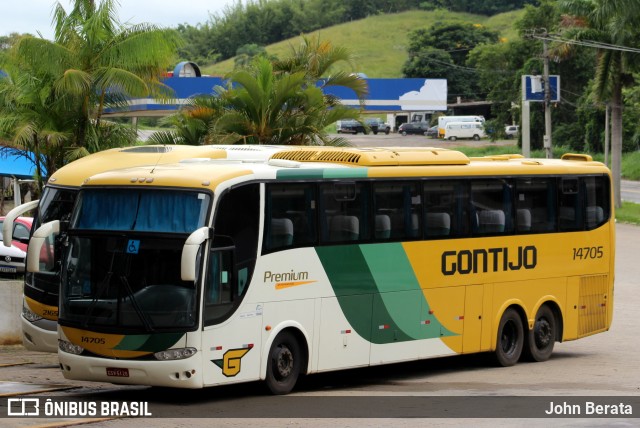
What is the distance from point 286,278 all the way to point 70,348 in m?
2.97

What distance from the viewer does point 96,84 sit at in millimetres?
23703

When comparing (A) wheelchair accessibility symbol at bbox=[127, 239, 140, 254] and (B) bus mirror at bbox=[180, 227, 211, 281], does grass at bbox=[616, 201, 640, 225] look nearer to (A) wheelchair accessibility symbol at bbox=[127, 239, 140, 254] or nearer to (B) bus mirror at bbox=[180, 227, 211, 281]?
(A) wheelchair accessibility symbol at bbox=[127, 239, 140, 254]

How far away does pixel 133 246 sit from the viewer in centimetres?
1397

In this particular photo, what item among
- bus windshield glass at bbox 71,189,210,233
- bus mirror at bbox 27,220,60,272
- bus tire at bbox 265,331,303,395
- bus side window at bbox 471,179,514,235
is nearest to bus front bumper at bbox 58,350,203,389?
bus tire at bbox 265,331,303,395

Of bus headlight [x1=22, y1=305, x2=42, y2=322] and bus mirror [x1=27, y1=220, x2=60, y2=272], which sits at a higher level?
bus mirror [x1=27, y1=220, x2=60, y2=272]

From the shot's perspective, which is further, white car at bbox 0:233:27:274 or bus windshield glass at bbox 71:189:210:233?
white car at bbox 0:233:27:274

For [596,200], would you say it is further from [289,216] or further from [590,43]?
[590,43]

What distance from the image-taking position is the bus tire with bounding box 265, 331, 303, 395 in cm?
1507

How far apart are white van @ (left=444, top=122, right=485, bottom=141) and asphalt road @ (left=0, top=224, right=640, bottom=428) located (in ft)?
252

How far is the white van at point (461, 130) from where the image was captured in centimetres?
9906

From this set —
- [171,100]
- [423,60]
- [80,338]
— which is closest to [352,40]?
[423,60]

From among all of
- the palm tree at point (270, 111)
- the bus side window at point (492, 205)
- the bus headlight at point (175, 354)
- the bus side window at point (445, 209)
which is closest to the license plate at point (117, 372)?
the bus headlight at point (175, 354)

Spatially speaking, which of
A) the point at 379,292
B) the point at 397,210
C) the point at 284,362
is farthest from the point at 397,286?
the point at 284,362

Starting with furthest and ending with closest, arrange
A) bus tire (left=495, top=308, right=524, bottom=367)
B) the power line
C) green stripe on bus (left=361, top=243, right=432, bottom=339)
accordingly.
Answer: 1. the power line
2. bus tire (left=495, top=308, right=524, bottom=367)
3. green stripe on bus (left=361, top=243, right=432, bottom=339)
